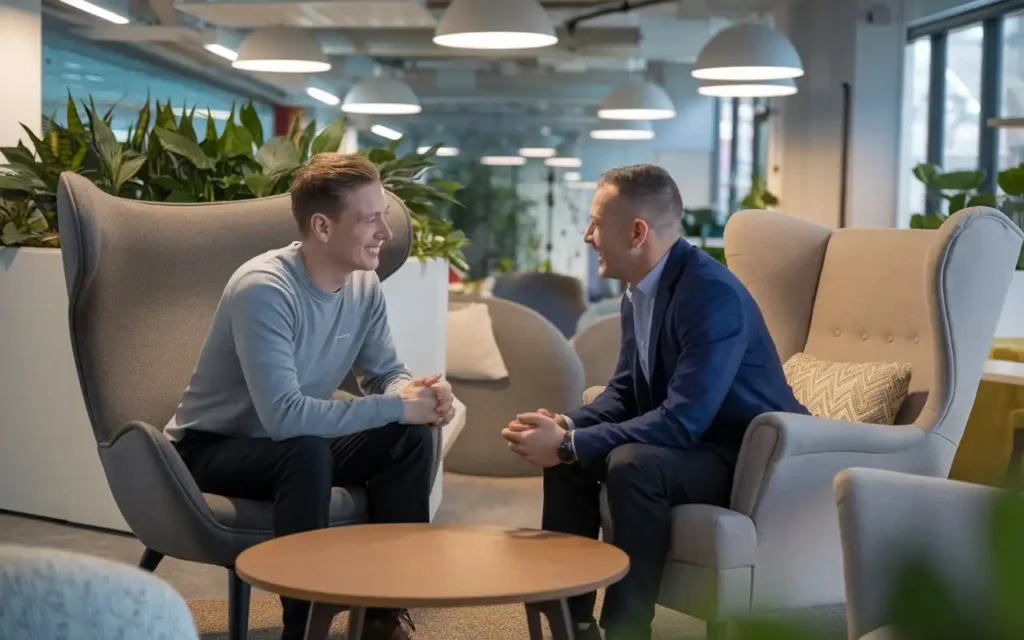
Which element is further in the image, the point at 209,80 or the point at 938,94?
the point at 209,80

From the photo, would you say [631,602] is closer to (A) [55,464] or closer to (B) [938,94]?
(A) [55,464]

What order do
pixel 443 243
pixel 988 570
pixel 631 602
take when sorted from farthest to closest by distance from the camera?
pixel 443 243 < pixel 631 602 < pixel 988 570

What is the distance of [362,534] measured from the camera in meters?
2.33

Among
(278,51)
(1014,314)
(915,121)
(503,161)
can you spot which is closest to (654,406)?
(1014,314)

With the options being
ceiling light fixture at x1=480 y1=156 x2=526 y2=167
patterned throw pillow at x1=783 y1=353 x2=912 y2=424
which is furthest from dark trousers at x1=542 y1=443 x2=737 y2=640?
ceiling light fixture at x1=480 y1=156 x2=526 y2=167

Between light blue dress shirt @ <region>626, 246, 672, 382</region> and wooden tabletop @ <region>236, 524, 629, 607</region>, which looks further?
light blue dress shirt @ <region>626, 246, 672, 382</region>

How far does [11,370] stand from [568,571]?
3.04m

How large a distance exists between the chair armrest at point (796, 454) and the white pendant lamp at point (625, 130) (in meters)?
10.4

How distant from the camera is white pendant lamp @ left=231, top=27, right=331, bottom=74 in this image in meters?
7.90

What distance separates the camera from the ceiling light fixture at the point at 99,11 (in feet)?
30.4

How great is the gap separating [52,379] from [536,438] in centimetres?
233

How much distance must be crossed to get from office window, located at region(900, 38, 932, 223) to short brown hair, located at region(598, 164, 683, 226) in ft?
23.0

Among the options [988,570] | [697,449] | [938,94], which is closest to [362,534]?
[697,449]

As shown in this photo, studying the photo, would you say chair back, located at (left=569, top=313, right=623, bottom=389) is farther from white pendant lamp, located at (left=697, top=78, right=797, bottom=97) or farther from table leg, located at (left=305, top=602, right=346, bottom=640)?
table leg, located at (left=305, top=602, right=346, bottom=640)
